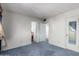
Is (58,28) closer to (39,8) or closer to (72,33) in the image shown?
(72,33)

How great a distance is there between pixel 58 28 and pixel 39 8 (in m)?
0.55

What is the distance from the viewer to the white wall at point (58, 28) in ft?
4.92

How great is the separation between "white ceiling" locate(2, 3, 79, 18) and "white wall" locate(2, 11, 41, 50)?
0.09 meters

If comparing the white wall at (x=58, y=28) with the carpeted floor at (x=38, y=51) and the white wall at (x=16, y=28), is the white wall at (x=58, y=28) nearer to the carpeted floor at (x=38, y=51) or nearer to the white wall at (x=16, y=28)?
the carpeted floor at (x=38, y=51)

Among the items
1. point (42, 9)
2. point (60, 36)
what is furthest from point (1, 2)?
point (60, 36)

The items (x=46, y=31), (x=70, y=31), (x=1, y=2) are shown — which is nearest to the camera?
(x=1, y=2)

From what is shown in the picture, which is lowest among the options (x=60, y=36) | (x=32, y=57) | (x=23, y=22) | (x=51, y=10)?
(x=32, y=57)

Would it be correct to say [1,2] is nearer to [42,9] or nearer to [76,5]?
[42,9]

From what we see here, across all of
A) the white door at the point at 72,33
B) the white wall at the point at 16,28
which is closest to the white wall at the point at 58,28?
the white door at the point at 72,33

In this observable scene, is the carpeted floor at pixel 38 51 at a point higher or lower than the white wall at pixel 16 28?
lower

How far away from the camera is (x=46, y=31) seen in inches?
69.9

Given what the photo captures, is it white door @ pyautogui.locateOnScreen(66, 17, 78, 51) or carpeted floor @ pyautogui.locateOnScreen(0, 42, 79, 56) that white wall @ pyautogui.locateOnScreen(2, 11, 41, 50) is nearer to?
carpeted floor @ pyautogui.locateOnScreen(0, 42, 79, 56)

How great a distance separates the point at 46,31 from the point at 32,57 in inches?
24.8

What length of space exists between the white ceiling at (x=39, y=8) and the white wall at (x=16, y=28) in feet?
0.30
